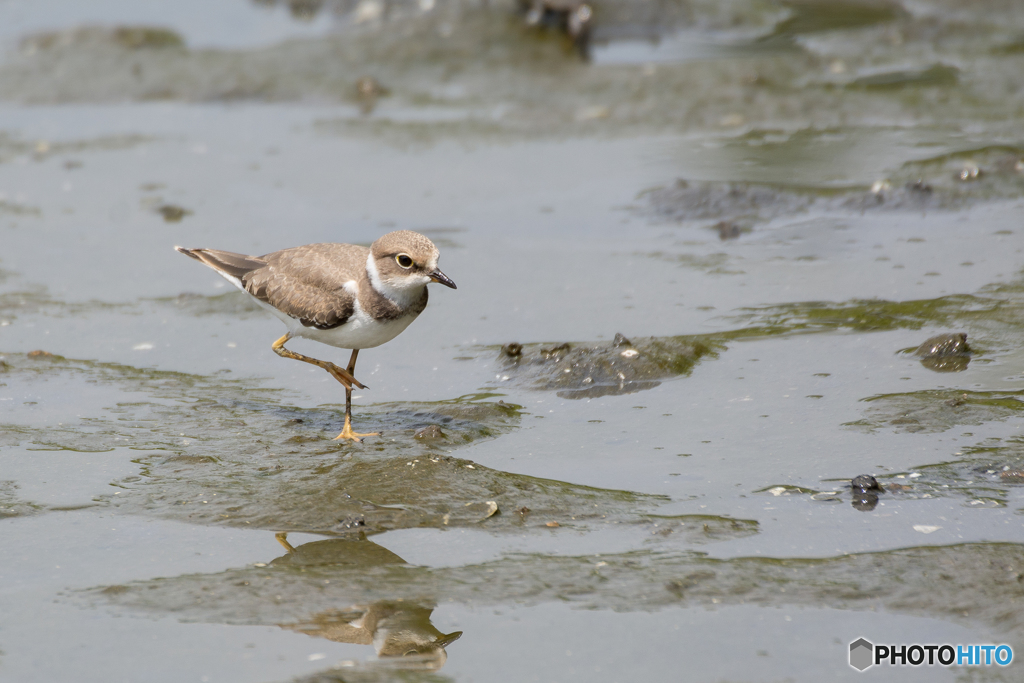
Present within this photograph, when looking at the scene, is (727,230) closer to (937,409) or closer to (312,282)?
(937,409)

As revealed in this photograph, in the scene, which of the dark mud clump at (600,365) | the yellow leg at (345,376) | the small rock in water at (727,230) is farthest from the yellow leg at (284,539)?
the small rock in water at (727,230)

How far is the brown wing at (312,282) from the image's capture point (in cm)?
610

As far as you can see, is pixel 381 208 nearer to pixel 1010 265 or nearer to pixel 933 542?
pixel 1010 265

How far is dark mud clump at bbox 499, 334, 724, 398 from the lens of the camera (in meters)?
6.91

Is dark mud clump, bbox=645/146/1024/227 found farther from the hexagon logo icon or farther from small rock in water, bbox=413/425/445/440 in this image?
the hexagon logo icon

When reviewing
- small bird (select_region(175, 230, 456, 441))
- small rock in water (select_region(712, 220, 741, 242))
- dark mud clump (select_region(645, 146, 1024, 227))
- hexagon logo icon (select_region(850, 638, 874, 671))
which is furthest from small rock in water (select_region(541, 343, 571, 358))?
hexagon logo icon (select_region(850, 638, 874, 671))

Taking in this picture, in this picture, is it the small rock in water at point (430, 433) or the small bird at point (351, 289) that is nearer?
the small bird at point (351, 289)

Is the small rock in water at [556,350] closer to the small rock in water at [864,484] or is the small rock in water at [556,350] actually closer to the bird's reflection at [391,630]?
the small rock in water at [864,484]

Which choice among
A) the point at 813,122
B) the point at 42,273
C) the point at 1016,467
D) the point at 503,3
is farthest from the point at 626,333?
the point at 503,3

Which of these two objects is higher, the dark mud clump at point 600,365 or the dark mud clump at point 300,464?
the dark mud clump at point 600,365

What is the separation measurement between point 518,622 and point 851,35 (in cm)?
1238

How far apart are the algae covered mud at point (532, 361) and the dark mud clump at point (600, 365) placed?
2 cm

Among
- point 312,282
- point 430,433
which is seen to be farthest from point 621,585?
point 312,282

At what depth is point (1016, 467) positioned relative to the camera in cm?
545
